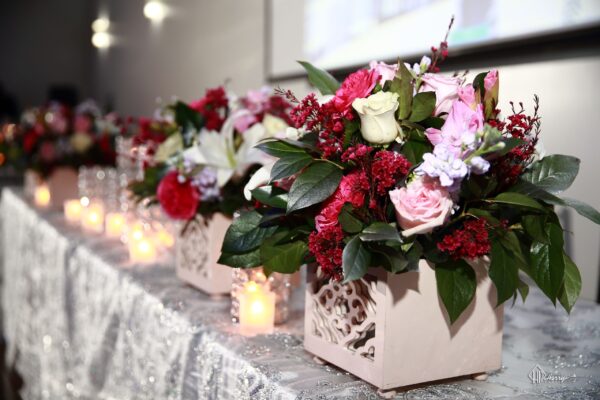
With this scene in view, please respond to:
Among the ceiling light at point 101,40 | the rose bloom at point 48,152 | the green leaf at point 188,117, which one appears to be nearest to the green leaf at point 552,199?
the green leaf at point 188,117

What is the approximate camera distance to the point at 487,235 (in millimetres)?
646

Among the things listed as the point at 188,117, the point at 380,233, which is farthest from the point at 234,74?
the point at 380,233

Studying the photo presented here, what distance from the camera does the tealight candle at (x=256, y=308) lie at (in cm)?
94

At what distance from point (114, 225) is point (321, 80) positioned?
→ 3.96 feet

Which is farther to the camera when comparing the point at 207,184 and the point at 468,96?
the point at 207,184

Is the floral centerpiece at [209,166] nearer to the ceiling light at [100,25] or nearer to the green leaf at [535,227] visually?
the green leaf at [535,227]

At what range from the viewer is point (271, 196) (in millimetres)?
757

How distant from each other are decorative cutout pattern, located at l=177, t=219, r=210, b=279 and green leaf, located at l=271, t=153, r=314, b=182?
46 cm

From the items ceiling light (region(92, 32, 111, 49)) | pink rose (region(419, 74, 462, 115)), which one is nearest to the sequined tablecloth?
pink rose (region(419, 74, 462, 115))

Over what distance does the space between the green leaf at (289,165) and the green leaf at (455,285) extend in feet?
0.63

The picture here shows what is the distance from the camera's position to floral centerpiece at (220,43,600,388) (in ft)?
2.07

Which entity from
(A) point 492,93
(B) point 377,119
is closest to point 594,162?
(A) point 492,93

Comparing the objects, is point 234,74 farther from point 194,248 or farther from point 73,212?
point 194,248

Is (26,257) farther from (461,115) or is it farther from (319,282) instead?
(461,115)
